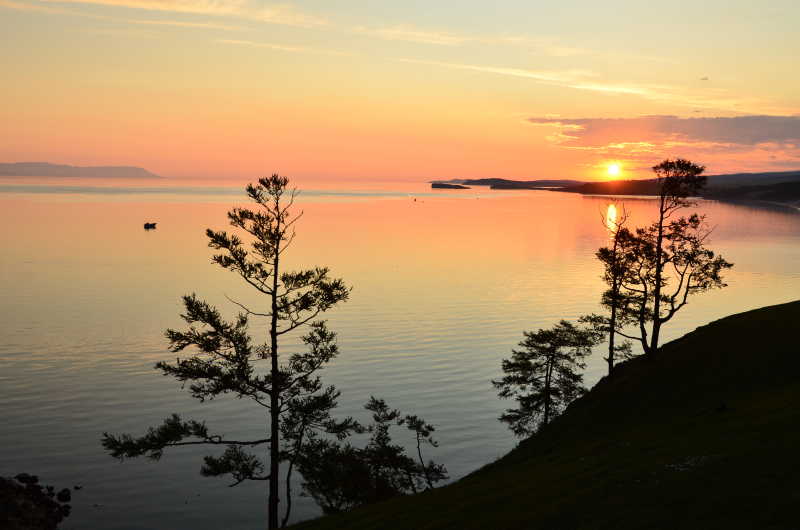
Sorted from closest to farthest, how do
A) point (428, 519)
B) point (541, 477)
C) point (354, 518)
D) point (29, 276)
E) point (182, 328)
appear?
point (428, 519), point (541, 477), point (354, 518), point (182, 328), point (29, 276)

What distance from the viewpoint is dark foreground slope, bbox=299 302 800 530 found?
20.5m

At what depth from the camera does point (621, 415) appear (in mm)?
44938

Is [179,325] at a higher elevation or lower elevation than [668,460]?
lower

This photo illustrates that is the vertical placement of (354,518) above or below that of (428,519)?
below

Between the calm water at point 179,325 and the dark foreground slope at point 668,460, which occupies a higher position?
the dark foreground slope at point 668,460

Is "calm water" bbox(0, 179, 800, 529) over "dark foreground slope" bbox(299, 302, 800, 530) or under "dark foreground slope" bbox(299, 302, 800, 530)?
under

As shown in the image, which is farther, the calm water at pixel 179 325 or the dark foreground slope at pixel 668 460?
the calm water at pixel 179 325

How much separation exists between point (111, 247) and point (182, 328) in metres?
94.5

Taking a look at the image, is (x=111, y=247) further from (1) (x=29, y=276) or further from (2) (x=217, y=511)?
(2) (x=217, y=511)

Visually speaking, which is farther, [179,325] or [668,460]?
[179,325]

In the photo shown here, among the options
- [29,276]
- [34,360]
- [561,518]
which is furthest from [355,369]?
[29,276]

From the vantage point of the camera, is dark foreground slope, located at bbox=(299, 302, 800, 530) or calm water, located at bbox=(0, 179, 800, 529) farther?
calm water, located at bbox=(0, 179, 800, 529)

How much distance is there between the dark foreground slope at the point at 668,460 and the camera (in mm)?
20500

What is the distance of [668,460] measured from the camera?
25594 millimetres
